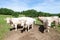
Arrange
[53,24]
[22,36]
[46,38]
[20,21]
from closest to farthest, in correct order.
Result: [46,38] → [22,36] → [20,21] → [53,24]

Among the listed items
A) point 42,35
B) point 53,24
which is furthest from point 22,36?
point 53,24

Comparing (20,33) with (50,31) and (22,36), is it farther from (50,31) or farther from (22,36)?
(50,31)

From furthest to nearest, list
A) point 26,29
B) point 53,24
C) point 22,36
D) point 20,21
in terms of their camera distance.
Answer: point 53,24 < point 20,21 < point 26,29 < point 22,36

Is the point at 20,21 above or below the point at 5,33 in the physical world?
above

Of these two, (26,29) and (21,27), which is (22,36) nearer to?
(26,29)

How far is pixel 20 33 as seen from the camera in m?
20.8

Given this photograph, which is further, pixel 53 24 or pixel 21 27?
pixel 53 24

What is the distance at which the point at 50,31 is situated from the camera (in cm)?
2069

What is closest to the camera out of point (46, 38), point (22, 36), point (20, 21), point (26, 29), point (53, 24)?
point (46, 38)

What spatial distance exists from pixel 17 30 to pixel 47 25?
411 centimetres

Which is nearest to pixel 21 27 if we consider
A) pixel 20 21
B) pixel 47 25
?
pixel 20 21

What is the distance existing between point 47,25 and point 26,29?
2781 mm

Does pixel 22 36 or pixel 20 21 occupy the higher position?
pixel 20 21

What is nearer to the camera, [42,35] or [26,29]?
[42,35]
